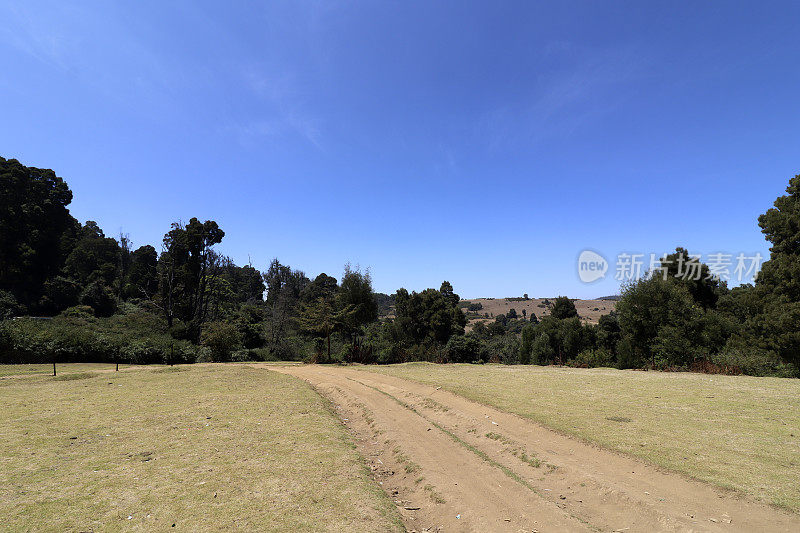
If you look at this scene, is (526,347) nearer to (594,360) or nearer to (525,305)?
(594,360)

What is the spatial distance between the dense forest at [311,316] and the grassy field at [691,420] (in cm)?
887

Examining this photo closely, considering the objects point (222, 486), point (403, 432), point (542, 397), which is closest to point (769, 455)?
point (542, 397)

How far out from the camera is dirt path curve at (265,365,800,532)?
4.50m

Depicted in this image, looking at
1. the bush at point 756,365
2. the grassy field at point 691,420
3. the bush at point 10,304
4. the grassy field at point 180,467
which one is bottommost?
the bush at point 756,365

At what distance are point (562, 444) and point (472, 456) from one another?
188 cm

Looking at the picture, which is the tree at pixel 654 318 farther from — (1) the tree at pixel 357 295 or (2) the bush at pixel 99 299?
(2) the bush at pixel 99 299

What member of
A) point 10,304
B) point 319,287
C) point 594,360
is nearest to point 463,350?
point 594,360

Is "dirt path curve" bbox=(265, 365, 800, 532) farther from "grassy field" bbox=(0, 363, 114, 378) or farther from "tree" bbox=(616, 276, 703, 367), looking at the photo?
"tree" bbox=(616, 276, 703, 367)

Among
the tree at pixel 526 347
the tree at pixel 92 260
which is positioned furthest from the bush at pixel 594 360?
the tree at pixel 92 260

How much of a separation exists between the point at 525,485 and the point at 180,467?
5.78 metres

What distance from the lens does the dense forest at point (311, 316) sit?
20.9m

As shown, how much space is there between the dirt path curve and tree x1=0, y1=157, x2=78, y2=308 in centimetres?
4912

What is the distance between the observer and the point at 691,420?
845 cm

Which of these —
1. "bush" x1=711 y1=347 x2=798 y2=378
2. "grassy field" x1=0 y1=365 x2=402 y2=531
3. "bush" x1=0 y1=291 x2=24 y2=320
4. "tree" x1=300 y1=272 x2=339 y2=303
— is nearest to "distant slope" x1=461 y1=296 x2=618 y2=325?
"tree" x1=300 y1=272 x2=339 y2=303
